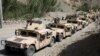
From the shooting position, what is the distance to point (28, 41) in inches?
733

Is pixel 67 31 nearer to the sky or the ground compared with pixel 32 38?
nearer to the ground

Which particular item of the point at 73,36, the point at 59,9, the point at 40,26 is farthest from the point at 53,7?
the point at 40,26

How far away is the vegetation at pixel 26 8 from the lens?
33625 millimetres

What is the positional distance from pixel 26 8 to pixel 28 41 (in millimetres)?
17756

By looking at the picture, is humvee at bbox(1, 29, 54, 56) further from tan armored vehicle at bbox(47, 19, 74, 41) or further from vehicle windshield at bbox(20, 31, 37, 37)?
tan armored vehicle at bbox(47, 19, 74, 41)

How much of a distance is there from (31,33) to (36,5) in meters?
17.3

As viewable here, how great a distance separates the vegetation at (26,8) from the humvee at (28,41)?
44.6 ft

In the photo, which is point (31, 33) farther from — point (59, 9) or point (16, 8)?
point (59, 9)

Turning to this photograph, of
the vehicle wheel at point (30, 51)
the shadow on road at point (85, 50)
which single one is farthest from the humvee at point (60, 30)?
the vehicle wheel at point (30, 51)

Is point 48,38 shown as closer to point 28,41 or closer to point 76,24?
point 28,41

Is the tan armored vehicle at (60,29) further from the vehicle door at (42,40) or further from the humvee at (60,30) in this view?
the vehicle door at (42,40)

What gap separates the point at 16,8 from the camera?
34.5 m

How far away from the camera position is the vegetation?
110ft

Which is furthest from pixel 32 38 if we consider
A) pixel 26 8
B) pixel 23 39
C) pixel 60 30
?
pixel 26 8
